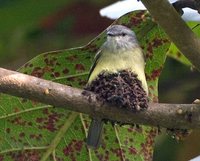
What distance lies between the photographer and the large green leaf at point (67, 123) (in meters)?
1.67

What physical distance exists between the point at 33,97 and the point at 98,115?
12 centimetres

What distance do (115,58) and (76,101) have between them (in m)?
0.41

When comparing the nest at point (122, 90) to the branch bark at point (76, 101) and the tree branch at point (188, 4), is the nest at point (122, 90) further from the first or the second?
the tree branch at point (188, 4)

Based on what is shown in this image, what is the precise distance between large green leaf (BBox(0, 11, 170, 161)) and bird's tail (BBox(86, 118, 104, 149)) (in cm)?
7

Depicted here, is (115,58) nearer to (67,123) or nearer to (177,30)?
(67,123)

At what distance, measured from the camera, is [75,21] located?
2.50 meters

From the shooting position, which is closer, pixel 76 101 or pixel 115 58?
pixel 76 101

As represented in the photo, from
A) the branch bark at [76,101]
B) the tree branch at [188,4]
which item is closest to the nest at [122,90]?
the branch bark at [76,101]

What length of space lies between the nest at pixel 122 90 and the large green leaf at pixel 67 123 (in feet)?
0.74

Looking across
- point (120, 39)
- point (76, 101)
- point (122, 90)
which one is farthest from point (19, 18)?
point (76, 101)

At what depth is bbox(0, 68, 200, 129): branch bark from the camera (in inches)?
48.4

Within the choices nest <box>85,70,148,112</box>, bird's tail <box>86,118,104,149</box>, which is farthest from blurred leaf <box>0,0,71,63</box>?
nest <box>85,70,148,112</box>

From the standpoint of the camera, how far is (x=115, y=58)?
1626mm

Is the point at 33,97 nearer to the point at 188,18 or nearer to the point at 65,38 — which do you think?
the point at 188,18
